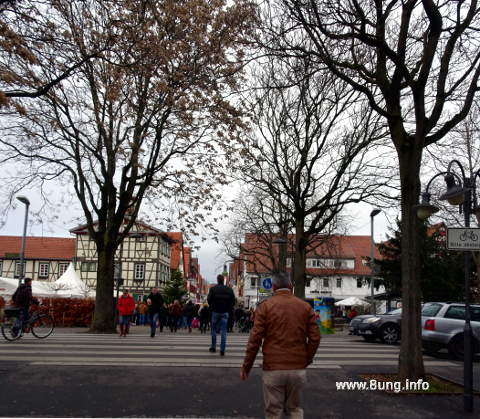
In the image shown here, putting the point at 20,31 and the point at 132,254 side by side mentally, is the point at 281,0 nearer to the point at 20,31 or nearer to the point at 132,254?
the point at 20,31

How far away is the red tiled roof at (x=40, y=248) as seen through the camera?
61.7m

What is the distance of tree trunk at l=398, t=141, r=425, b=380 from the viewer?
880 centimetres

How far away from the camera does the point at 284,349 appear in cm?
507

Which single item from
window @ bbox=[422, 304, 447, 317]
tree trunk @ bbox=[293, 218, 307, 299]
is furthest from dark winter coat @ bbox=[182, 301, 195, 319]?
window @ bbox=[422, 304, 447, 317]

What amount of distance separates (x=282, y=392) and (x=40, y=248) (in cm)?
6269

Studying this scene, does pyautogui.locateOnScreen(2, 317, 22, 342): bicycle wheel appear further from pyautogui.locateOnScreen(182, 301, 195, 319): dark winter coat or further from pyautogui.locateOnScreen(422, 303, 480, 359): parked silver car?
pyautogui.locateOnScreen(182, 301, 195, 319): dark winter coat

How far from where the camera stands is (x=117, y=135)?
2120cm

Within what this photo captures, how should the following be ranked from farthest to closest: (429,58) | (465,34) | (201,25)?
(201,25) → (465,34) → (429,58)

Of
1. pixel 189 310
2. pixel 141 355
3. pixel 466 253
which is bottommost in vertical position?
pixel 141 355

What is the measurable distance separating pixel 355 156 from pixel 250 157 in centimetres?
483

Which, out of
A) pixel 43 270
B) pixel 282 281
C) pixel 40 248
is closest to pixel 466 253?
pixel 282 281

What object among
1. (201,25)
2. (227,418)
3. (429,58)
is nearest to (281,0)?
(429,58)

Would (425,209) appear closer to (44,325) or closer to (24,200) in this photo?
(44,325)

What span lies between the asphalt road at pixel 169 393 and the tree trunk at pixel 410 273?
0.87 m
